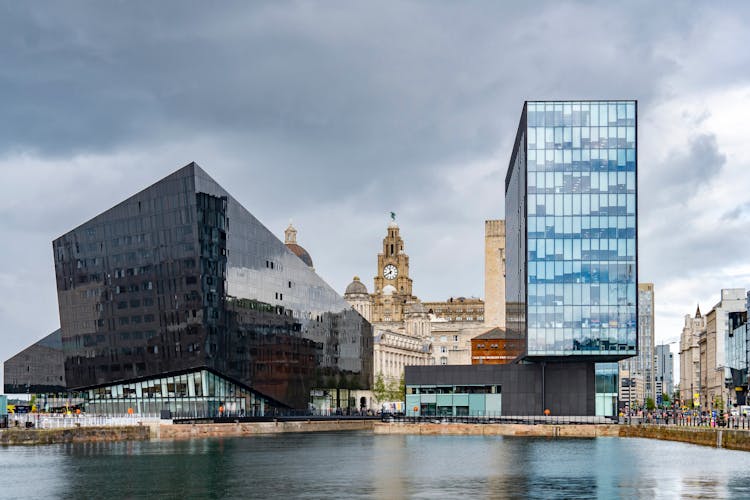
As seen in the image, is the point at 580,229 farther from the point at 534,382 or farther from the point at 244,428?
the point at 244,428

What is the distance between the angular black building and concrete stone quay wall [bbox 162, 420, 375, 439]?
6890mm

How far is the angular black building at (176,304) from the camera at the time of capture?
468 ft

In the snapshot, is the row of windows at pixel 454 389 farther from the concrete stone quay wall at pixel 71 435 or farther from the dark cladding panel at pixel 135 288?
the concrete stone quay wall at pixel 71 435

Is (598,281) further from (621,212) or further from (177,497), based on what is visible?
(177,497)

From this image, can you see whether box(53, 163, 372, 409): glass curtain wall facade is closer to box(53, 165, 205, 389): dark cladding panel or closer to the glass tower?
box(53, 165, 205, 389): dark cladding panel

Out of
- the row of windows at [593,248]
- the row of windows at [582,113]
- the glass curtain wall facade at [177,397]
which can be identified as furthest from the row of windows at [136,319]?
the row of windows at [582,113]

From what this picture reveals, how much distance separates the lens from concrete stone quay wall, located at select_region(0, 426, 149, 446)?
379 feet

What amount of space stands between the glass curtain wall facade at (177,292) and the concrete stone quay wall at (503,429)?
80.7ft

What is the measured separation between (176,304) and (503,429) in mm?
44398

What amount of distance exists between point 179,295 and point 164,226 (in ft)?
29.6

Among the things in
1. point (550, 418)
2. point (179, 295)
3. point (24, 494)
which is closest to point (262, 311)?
point (179, 295)

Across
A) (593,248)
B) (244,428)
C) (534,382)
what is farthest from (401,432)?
(593,248)

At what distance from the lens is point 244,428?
140000 mm

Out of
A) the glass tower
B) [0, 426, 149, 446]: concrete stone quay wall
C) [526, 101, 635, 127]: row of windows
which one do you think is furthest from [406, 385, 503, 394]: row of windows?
[0, 426, 149, 446]: concrete stone quay wall
